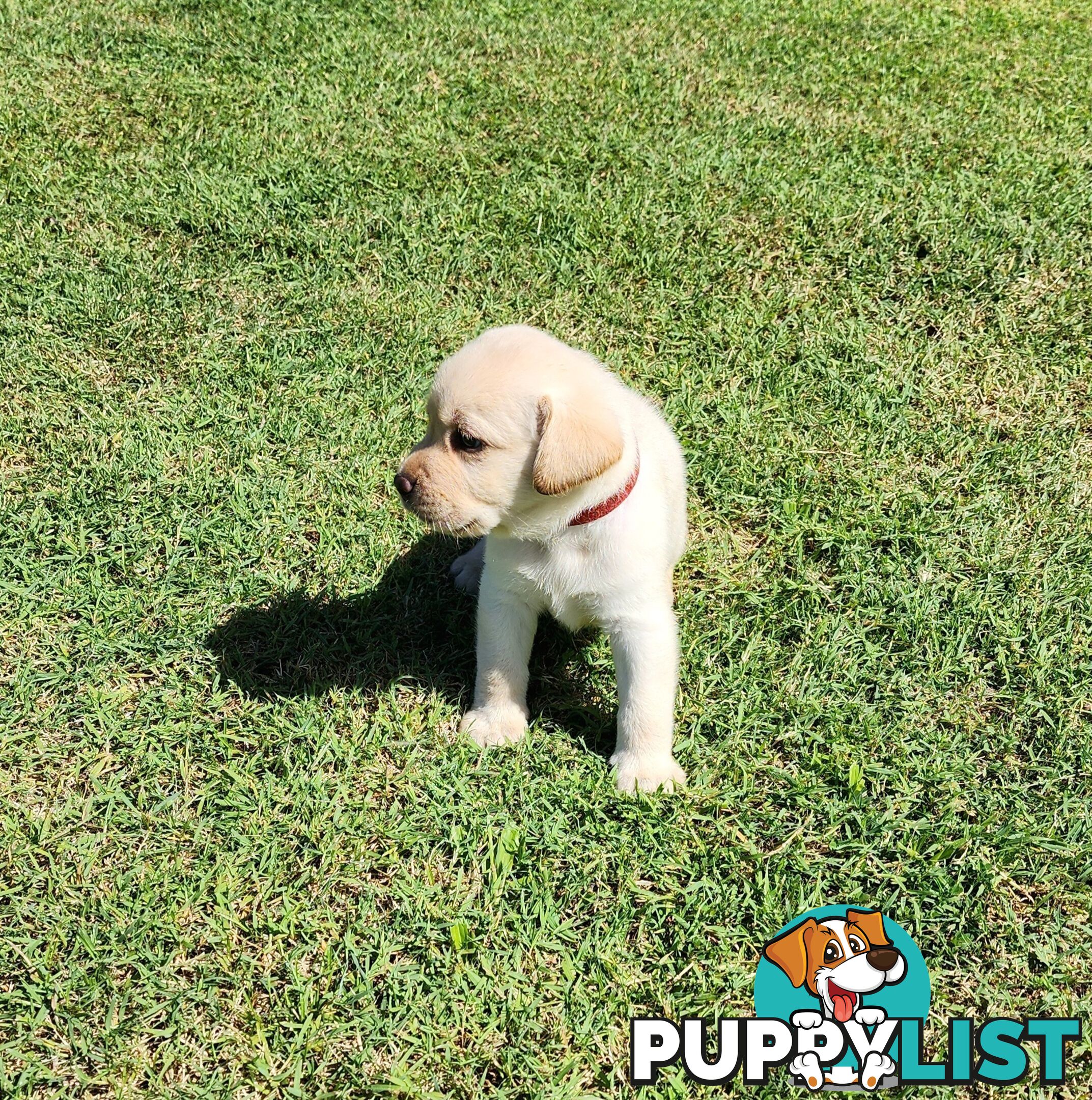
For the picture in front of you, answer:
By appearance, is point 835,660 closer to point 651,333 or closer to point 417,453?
point 417,453

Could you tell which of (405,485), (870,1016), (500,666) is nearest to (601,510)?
(405,485)

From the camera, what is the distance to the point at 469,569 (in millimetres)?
3652

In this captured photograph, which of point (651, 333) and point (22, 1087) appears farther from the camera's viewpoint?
point (651, 333)

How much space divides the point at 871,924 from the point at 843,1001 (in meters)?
0.26

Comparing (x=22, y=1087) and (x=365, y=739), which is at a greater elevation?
(x=365, y=739)

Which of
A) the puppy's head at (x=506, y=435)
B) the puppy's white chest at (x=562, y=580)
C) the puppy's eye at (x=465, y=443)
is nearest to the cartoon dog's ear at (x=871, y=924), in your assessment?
the puppy's white chest at (x=562, y=580)

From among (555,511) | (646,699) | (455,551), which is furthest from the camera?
(455,551)

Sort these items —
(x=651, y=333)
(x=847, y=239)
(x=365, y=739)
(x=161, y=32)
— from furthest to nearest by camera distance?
(x=161, y=32) → (x=847, y=239) → (x=651, y=333) → (x=365, y=739)

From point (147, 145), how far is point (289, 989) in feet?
16.9

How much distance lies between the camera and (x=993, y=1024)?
2.53 metres

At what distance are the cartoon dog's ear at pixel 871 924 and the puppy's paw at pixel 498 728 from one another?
112 cm

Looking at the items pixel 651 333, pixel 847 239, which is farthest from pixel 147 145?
pixel 847 239

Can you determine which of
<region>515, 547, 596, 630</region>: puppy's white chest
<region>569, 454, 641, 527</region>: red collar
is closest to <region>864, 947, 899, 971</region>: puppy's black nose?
<region>515, 547, 596, 630</region>: puppy's white chest

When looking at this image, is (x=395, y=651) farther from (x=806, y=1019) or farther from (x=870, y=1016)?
(x=870, y=1016)
